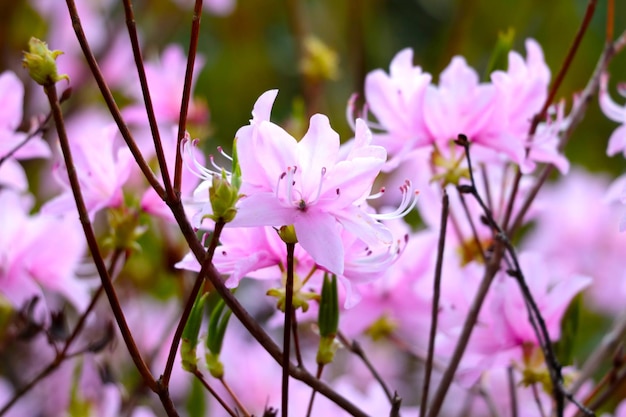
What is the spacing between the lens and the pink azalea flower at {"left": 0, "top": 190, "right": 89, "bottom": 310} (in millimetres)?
738

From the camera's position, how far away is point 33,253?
2.46 feet

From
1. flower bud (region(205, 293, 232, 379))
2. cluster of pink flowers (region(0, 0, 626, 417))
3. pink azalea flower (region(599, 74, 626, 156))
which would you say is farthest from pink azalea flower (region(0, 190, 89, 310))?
pink azalea flower (region(599, 74, 626, 156))

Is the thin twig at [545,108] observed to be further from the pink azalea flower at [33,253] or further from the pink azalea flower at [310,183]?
the pink azalea flower at [33,253]

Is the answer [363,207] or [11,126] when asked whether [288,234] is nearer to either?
[363,207]

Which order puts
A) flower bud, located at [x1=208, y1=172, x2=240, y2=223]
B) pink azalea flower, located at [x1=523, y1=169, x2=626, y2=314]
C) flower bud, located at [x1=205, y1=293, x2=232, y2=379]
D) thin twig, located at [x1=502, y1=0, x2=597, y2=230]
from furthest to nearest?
1. pink azalea flower, located at [x1=523, y1=169, x2=626, y2=314]
2. thin twig, located at [x1=502, y1=0, x2=597, y2=230]
3. flower bud, located at [x1=205, y1=293, x2=232, y2=379]
4. flower bud, located at [x1=208, y1=172, x2=240, y2=223]

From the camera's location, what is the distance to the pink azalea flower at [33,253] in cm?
74

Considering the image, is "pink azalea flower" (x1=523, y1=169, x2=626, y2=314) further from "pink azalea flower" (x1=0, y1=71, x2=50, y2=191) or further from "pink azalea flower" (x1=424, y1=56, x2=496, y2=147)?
"pink azalea flower" (x1=0, y1=71, x2=50, y2=191)

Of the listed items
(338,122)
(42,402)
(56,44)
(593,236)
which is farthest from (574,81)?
(42,402)

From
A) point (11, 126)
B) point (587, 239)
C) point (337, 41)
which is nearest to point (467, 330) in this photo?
point (11, 126)

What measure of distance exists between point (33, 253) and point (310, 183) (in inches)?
13.6

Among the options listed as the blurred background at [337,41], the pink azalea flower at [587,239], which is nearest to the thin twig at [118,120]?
the blurred background at [337,41]

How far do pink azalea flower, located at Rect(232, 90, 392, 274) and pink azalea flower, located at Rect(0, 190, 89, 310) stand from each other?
31 centimetres

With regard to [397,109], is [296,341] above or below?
below

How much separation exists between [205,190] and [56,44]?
4.16ft
